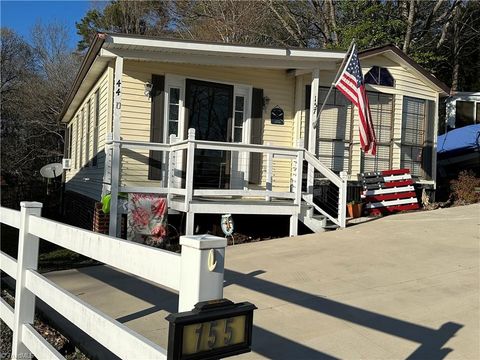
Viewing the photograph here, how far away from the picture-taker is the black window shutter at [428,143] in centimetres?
1310

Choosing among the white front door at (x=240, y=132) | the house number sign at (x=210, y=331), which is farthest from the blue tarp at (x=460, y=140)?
the house number sign at (x=210, y=331)

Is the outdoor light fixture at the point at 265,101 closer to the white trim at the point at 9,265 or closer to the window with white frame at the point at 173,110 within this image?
the window with white frame at the point at 173,110

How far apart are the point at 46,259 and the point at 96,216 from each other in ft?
3.64

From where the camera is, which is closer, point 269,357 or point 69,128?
point 269,357

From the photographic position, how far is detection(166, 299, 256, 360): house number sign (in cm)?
175

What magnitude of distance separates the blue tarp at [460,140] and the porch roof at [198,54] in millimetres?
7414

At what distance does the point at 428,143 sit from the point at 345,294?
873 centimetres

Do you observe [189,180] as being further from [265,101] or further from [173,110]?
[265,101]

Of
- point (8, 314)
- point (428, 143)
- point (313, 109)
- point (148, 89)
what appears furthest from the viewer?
point (428, 143)

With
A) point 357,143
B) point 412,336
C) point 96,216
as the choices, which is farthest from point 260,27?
point 412,336

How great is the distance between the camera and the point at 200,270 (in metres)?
1.87

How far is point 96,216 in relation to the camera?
9.05 meters

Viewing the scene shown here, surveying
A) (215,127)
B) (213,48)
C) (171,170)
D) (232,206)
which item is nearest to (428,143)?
(215,127)

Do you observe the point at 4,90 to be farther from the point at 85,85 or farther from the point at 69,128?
the point at 85,85
